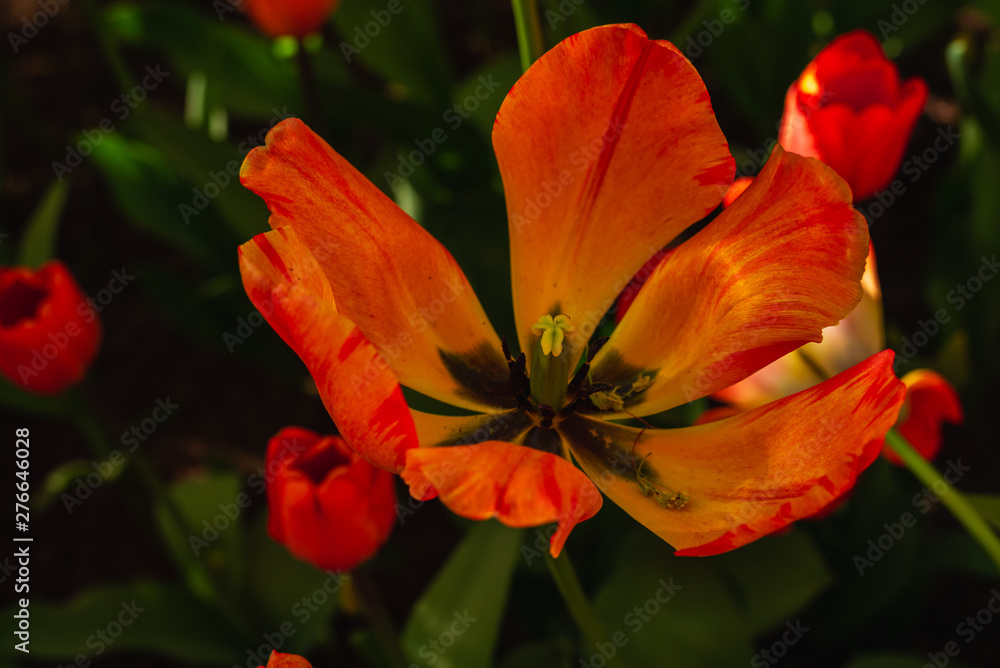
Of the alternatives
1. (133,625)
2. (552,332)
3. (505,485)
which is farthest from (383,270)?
(133,625)

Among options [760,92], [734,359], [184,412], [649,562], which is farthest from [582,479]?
[184,412]


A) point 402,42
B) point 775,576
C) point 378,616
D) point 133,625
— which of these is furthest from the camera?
point 402,42

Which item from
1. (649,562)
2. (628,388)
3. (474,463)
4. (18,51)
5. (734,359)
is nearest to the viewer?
(474,463)

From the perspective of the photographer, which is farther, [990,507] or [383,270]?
[990,507]

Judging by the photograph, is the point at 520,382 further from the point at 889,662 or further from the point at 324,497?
the point at 889,662

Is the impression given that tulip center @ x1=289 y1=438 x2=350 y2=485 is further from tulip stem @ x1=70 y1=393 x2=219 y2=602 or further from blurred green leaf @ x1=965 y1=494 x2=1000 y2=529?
blurred green leaf @ x1=965 y1=494 x2=1000 y2=529

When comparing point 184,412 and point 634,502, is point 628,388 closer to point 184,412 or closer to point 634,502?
point 634,502

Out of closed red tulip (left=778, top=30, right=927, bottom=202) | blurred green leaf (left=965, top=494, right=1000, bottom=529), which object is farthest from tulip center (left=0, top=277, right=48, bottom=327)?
blurred green leaf (left=965, top=494, right=1000, bottom=529)
